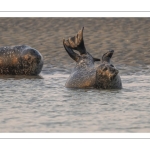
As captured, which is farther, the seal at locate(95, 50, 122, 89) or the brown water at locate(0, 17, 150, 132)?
the seal at locate(95, 50, 122, 89)

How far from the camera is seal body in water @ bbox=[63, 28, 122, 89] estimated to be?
13336 millimetres

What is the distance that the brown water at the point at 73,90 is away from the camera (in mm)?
10945

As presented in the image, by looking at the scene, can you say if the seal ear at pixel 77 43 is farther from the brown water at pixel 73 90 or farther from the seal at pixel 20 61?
the seal at pixel 20 61

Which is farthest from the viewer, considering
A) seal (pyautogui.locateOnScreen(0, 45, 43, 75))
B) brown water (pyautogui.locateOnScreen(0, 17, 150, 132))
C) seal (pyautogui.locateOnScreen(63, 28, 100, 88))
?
seal (pyautogui.locateOnScreen(0, 45, 43, 75))

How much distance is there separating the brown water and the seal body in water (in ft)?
0.52

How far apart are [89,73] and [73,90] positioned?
453 mm

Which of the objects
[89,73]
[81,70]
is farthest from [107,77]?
[81,70]

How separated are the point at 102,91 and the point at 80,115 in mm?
2017

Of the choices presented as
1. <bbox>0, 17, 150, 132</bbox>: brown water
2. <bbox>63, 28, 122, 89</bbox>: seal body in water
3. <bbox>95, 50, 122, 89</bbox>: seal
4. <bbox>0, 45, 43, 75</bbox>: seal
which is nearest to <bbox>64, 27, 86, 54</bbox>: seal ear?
<bbox>63, 28, 122, 89</bbox>: seal body in water

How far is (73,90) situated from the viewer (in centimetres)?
1366

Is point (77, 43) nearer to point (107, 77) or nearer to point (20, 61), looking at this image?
point (107, 77)

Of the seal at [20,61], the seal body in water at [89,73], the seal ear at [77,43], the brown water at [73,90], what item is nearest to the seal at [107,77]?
the seal body in water at [89,73]

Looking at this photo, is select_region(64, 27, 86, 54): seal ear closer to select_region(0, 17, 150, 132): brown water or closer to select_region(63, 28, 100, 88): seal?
select_region(63, 28, 100, 88): seal
